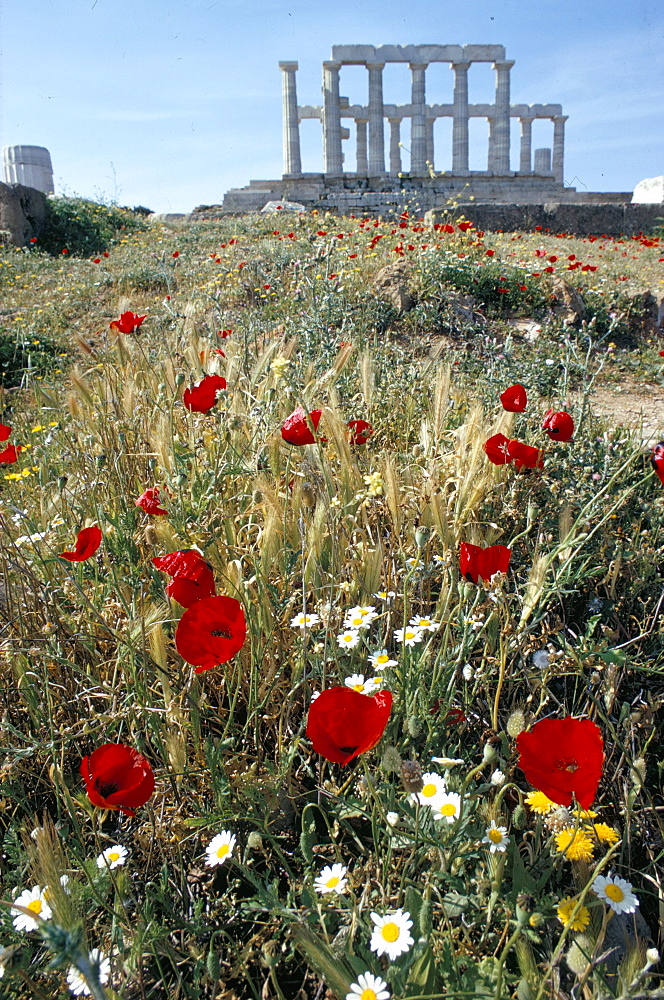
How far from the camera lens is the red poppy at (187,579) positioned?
115cm

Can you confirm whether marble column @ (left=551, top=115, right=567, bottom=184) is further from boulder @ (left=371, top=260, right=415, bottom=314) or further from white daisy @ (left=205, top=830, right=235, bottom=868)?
white daisy @ (left=205, top=830, right=235, bottom=868)

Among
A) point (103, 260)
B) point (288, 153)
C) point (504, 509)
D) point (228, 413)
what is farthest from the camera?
point (288, 153)

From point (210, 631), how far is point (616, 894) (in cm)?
76

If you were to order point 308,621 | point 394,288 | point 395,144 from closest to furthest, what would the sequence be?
point 308,621
point 394,288
point 395,144

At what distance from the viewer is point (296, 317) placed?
4527mm

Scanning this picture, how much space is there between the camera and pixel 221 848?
1129 mm

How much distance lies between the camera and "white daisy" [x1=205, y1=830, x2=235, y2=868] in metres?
1.09

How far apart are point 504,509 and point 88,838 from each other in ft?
4.45

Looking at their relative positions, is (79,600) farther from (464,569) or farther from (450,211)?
(450,211)

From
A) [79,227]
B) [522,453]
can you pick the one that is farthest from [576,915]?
[79,227]

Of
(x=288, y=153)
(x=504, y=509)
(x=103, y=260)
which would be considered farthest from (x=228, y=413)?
(x=288, y=153)

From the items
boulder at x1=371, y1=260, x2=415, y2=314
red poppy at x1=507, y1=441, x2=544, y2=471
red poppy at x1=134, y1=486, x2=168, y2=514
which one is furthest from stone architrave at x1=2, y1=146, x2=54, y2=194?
red poppy at x1=507, y1=441, x2=544, y2=471

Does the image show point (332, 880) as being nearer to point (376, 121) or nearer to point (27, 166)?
point (27, 166)

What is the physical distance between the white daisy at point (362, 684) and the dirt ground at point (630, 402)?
9.38ft
